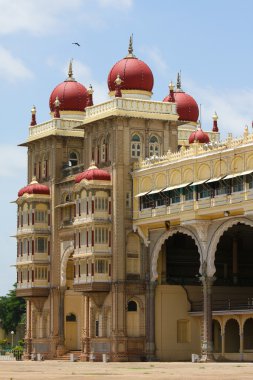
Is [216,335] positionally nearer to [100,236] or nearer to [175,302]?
[175,302]

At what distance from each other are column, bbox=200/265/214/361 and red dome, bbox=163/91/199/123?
20.8 m

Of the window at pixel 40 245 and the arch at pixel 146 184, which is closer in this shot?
the arch at pixel 146 184

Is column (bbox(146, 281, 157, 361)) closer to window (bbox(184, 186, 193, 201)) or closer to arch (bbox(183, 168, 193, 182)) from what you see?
window (bbox(184, 186, 193, 201))

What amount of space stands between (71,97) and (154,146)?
1103 cm

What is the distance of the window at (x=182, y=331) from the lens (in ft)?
260

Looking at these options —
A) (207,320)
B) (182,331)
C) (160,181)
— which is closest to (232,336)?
(182,331)

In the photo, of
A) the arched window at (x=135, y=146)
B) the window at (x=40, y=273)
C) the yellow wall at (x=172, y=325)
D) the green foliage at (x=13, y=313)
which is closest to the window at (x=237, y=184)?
the arched window at (x=135, y=146)

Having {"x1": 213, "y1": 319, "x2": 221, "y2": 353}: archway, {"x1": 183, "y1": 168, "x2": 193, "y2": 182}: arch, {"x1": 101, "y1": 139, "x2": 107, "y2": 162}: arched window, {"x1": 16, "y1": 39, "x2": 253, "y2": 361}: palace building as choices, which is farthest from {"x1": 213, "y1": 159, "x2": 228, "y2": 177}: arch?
{"x1": 213, "y1": 319, "x2": 221, "y2": 353}: archway

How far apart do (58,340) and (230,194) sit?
22457 mm

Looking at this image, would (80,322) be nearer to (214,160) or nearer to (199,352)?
(199,352)

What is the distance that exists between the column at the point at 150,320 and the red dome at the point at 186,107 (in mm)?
17292

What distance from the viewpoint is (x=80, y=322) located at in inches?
3425

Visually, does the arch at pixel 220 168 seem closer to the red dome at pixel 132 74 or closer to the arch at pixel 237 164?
the arch at pixel 237 164

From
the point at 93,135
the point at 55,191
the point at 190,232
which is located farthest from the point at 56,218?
the point at 190,232
